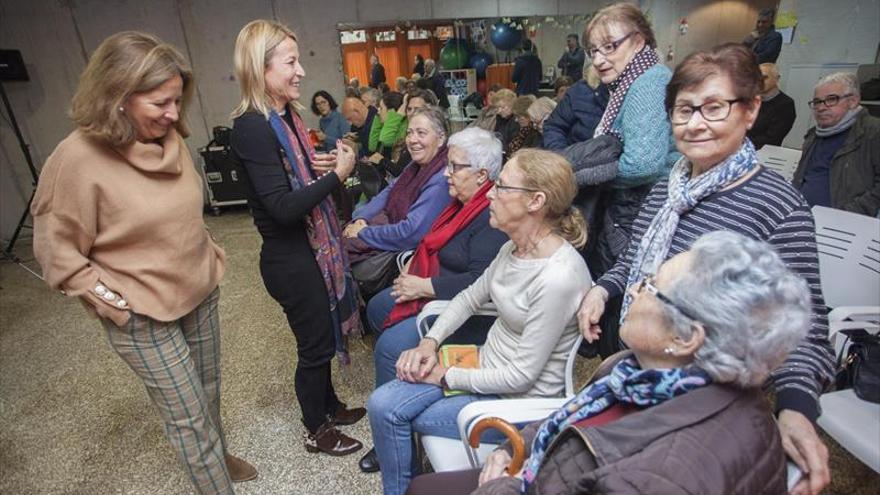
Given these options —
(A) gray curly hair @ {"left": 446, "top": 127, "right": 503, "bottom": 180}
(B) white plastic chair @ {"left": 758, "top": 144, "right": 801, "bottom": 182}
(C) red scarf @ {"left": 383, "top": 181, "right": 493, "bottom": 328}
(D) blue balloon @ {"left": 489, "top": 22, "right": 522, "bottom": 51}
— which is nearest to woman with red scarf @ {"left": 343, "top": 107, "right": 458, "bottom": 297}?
(C) red scarf @ {"left": 383, "top": 181, "right": 493, "bottom": 328}

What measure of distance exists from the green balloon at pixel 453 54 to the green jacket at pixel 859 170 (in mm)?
4576

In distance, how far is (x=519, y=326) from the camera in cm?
142

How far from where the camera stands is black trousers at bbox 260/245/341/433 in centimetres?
168

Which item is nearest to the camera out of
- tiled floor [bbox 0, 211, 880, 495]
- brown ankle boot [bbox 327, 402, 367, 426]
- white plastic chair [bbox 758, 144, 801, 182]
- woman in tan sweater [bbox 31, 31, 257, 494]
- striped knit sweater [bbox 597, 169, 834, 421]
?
striped knit sweater [bbox 597, 169, 834, 421]

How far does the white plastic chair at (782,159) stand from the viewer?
308 centimetres

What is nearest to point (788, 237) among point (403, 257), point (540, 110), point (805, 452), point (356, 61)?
point (805, 452)

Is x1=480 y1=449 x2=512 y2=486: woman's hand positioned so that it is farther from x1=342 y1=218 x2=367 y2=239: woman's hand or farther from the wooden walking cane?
x1=342 y1=218 x2=367 y2=239: woman's hand

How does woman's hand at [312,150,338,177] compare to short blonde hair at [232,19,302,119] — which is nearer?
short blonde hair at [232,19,302,119]

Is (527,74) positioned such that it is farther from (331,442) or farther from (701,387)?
(701,387)

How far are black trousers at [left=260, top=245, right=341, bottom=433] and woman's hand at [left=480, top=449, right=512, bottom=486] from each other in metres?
0.91

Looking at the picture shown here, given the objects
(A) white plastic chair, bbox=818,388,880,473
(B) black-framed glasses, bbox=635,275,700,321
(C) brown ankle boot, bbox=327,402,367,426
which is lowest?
(C) brown ankle boot, bbox=327,402,367,426

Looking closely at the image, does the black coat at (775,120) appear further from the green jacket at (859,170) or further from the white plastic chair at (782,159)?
the green jacket at (859,170)

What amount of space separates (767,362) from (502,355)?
0.81 metres

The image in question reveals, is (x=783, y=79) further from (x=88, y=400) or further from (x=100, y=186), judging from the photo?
(x=88, y=400)
